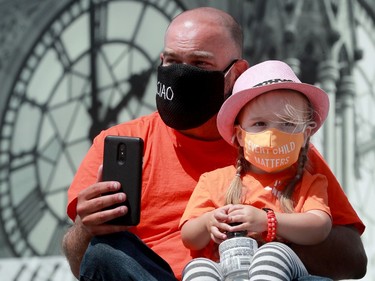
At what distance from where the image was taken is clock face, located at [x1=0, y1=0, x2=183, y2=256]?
20.4 ft

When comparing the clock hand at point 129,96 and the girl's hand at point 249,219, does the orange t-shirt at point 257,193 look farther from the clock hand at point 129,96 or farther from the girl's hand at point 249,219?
the clock hand at point 129,96

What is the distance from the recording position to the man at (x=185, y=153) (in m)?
3.42

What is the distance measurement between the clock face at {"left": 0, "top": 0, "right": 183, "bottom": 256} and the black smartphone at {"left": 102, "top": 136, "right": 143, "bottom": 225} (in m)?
3.01

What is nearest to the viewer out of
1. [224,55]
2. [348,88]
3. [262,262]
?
[262,262]

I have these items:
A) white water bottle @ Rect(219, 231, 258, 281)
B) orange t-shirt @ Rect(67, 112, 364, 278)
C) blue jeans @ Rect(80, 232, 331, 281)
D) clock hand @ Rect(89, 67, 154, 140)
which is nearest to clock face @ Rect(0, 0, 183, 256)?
clock hand @ Rect(89, 67, 154, 140)

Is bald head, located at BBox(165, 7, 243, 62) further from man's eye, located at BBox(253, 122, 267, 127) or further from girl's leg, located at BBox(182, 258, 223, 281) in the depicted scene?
girl's leg, located at BBox(182, 258, 223, 281)

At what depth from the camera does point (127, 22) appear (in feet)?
20.7

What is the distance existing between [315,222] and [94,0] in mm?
3512

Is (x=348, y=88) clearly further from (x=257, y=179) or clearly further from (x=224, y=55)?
(x=257, y=179)

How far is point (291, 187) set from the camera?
318 centimetres

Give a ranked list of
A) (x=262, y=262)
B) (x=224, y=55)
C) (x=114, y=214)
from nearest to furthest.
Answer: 1. (x=262, y=262)
2. (x=114, y=214)
3. (x=224, y=55)

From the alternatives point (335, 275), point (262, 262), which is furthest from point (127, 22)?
point (262, 262)

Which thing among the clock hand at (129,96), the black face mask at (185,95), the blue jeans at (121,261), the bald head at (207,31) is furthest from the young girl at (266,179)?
the clock hand at (129,96)

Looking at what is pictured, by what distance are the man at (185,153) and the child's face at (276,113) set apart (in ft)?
1.10
